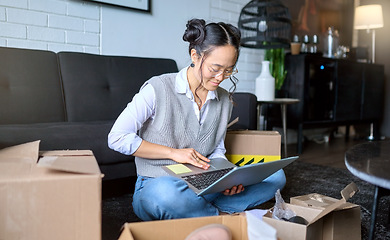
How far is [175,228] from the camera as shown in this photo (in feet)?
2.52

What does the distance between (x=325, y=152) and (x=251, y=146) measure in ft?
7.14

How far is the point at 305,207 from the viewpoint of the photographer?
3.49 feet

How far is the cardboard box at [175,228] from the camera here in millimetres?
739

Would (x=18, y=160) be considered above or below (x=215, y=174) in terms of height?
above

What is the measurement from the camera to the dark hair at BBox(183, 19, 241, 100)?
122 centimetres

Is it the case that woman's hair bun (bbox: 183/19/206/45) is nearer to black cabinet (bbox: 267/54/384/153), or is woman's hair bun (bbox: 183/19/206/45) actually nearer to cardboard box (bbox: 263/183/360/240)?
cardboard box (bbox: 263/183/360/240)

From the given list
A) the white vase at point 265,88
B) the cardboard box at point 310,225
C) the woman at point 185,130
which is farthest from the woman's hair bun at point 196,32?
the white vase at point 265,88

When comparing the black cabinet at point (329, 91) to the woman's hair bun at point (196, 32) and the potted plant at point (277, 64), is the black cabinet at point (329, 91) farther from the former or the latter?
the woman's hair bun at point (196, 32)

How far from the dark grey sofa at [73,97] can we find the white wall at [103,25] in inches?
8.8

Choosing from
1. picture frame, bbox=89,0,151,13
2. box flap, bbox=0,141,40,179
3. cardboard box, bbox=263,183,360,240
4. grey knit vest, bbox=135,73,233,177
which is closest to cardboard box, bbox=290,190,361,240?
cardboard box, bbox=263,183,360,240

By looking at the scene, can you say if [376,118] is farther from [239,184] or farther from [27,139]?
[27,139]

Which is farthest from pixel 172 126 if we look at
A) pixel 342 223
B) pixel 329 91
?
pixel 329 91

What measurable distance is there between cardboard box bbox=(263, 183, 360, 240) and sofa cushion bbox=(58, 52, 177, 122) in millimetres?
1377

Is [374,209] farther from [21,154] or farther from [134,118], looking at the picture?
[21,154]
